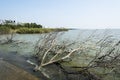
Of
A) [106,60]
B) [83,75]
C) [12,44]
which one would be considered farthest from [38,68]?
[12,44]

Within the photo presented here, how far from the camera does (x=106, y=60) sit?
10.7m

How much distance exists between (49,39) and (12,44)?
1203cm

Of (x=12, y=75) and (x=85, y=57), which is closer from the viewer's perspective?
(x=12, y=75)

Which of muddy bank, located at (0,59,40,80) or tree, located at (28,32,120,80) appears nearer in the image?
muddy bank, located at (0,59,40,80)

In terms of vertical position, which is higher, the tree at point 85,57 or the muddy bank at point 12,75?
the tree at point 85,57

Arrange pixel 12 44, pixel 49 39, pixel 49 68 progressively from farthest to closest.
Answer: pixel 12 44, pixel 49 39, pixel 49 68

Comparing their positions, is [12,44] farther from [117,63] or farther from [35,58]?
[117,63]

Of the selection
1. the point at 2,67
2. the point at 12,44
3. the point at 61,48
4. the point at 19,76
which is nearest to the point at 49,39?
the point at 61,48

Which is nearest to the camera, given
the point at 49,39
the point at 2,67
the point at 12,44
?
the point at 2,67

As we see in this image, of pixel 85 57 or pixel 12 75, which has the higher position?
pixel 12 75

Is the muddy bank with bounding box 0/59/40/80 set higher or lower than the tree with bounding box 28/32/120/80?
lower

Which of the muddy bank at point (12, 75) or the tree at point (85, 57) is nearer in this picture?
the muddy bank at point (12, 75)

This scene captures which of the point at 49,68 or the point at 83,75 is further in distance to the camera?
the point at 49,68

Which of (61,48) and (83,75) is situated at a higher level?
(61,48)
